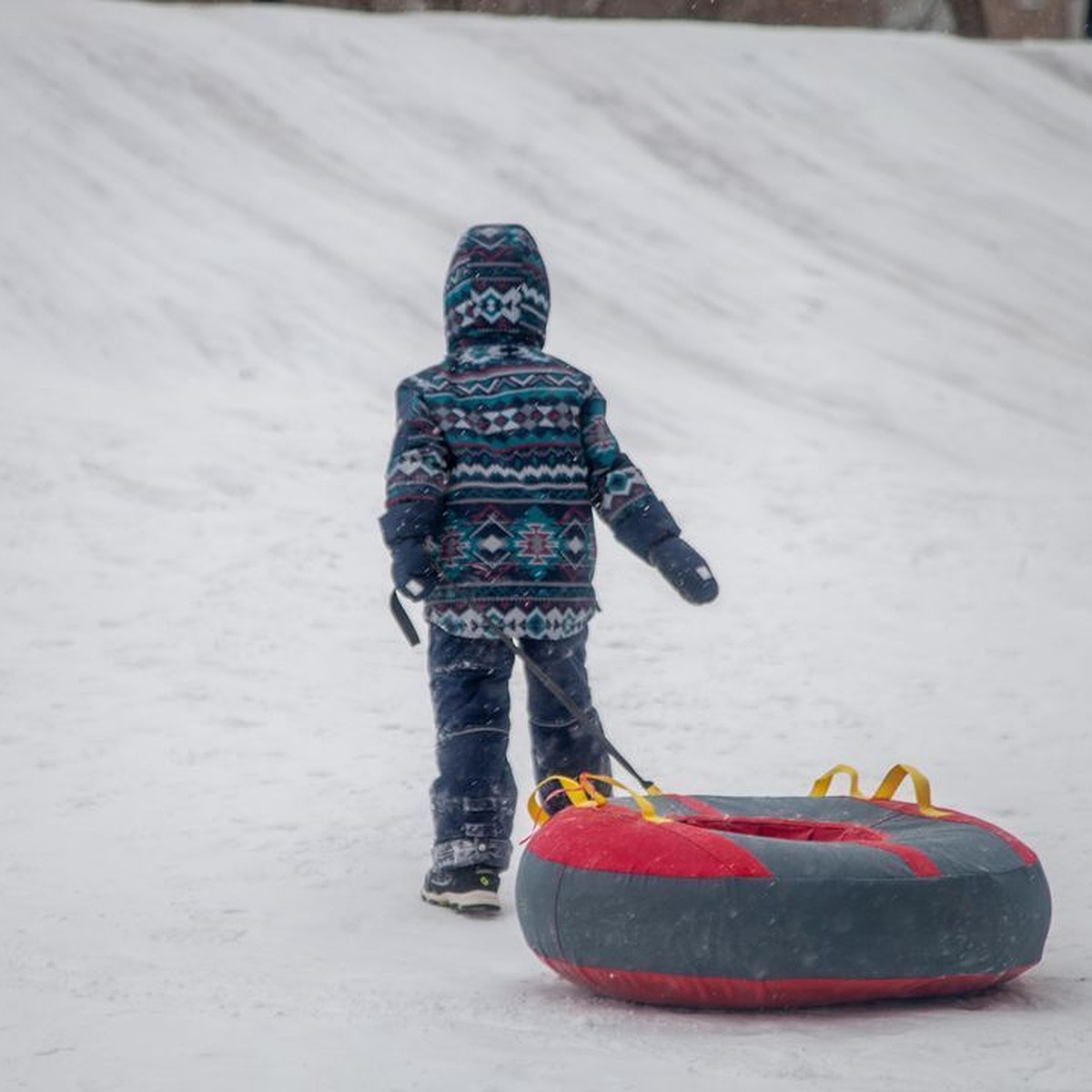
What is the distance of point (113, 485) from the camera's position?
29.2 feet

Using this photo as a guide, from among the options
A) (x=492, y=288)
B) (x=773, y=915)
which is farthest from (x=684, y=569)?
(x=773, y=915)

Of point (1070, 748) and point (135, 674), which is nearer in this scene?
point (1070, 748)

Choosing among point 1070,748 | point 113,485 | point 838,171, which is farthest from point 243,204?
point 1070,748

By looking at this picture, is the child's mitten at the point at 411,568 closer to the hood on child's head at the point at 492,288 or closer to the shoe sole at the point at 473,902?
the hood on child's head at the point at 492,288

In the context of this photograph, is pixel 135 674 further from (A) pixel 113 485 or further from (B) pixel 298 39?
(B) pixel 298 39

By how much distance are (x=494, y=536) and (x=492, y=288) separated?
66 centimetres

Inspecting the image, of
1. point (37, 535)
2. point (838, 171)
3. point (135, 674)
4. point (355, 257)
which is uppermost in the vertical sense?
point (838, 171)

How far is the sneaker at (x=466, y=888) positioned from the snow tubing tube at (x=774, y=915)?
0.76 metres

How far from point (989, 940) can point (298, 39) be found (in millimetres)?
14888

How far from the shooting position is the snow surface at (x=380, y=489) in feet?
11.9

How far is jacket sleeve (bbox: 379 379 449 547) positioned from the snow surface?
987mm

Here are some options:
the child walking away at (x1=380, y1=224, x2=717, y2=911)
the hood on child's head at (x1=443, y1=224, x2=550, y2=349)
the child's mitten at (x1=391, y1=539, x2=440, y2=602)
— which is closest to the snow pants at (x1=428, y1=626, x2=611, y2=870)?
the child walking away at (x1=380, y1=224, x2=717, y2=911)

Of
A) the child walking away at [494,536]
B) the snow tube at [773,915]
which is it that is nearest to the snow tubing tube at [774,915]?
the snow tube at [773,915]

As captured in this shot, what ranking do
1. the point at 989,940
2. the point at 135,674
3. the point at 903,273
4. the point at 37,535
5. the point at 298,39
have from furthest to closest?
the point at 298,39, the point at 903,273, the point at 37,535, the point at 135,674, the point at 989,940
